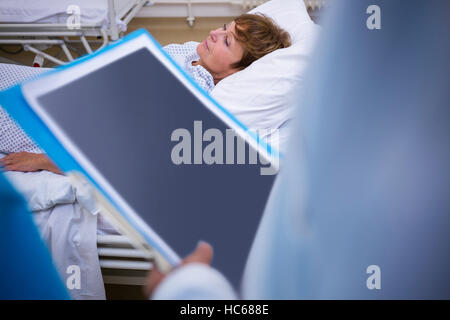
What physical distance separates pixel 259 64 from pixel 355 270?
1.97 feet

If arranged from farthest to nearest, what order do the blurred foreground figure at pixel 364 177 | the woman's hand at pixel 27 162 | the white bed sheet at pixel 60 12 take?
the white bed sheet at pixel 60 12
the woman's hand at pixel 27 162
the blurred foreground figure at pixel 364 177

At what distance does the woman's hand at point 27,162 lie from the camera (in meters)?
0.90

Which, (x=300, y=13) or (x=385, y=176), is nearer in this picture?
(x=385, y=176)

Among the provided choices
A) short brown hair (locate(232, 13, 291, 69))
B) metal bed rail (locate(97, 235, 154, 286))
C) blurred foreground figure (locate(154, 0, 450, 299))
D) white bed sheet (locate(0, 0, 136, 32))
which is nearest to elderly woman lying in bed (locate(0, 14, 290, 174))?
short brown hair (locate(232, 13, 291, 69))

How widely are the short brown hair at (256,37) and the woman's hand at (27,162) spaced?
0.48 m

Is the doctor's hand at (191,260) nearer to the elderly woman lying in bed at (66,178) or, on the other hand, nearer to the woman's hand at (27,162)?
the elderly woman lying in bed at (66,178)

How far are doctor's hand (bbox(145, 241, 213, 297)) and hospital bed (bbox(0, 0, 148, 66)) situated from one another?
3.00 ft

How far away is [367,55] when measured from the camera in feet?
1.19

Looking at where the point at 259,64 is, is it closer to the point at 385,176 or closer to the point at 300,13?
the point at 300,13

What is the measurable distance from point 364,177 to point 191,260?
199mm

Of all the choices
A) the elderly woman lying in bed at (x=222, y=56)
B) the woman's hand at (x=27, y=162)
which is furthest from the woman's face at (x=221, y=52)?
the woman's hand at (x=27, y=162)

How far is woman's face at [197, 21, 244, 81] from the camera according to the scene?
0.93 metres

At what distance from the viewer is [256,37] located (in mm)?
981

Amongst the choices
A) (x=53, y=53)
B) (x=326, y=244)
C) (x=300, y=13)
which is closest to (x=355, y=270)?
(x=326, y=244)
